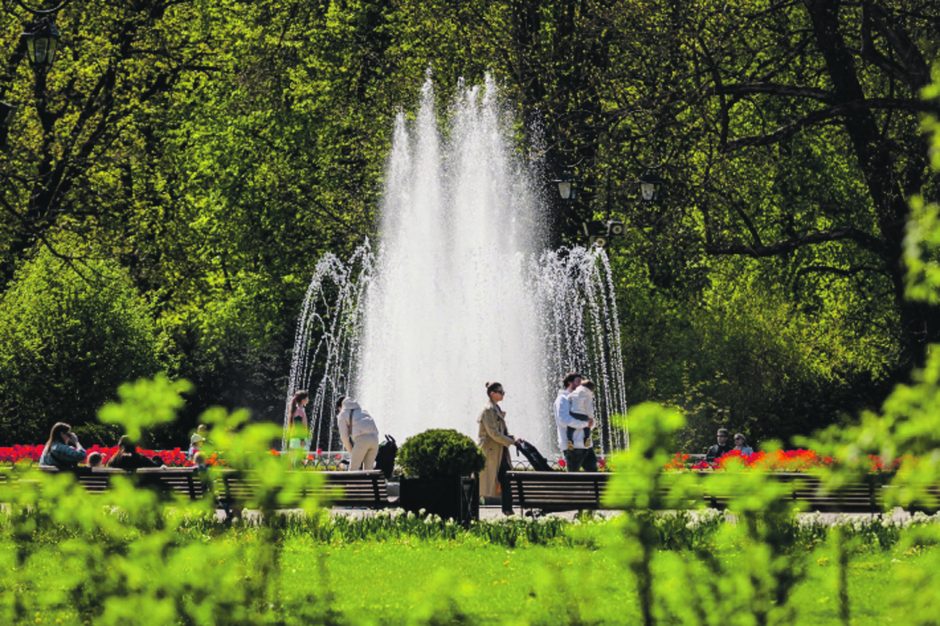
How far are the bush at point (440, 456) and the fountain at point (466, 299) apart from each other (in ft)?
23.1

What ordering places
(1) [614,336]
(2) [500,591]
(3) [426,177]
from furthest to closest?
(1) [614,336] → (3) [426,177] → (2) [500,591]

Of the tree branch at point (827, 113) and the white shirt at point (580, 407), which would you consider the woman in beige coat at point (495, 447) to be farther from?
the tree branch at point (827, 113)

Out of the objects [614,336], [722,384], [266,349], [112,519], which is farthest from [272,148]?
→ [112,519]

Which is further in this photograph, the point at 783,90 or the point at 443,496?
the point at 783,90

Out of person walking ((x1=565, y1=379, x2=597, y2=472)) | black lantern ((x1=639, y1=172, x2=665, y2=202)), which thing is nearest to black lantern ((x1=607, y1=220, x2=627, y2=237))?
black lantern ((x1=639, y1=172, x2=665, y2=202))

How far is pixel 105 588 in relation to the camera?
19.6ft

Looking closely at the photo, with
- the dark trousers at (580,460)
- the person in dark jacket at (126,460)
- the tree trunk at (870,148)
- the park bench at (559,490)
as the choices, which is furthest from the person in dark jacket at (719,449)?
the person in dark jacket at (126,460)

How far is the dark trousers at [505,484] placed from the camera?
1722cm

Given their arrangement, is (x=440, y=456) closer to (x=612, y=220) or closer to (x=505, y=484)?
(x=505, y=484)

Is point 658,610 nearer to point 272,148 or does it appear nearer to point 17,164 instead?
point 17,164

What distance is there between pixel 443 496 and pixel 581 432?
4.54 m

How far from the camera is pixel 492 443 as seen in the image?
1762 centimetres

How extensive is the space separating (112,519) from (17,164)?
85.1 ft

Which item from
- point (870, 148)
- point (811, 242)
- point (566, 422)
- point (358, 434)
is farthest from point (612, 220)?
point (358, 434)
